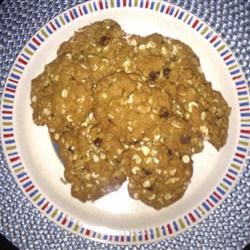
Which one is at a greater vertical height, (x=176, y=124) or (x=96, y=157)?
(x=176, y=124)

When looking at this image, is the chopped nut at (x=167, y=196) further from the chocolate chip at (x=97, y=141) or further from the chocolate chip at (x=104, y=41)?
the chocolate chip at (x=104, y=41)

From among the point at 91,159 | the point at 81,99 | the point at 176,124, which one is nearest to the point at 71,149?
the point at 91,159

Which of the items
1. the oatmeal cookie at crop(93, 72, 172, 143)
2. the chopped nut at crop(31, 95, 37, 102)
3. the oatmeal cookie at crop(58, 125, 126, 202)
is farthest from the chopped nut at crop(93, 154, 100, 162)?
the chopped nut at crop(31, 95, 37, 102)

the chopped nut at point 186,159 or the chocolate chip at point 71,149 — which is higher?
the chopped nut at point 186,159

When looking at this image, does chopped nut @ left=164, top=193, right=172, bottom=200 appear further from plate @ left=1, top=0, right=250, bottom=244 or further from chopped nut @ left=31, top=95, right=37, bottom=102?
chopped nut @ left=31, top=95, right=37, bottom=102

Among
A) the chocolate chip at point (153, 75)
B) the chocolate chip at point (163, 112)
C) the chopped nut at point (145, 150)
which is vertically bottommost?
the chopped nut at point (145, 150)

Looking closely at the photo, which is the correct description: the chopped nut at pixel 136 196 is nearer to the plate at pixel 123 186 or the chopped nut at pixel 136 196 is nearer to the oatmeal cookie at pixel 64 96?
the plate at pixel 123 186

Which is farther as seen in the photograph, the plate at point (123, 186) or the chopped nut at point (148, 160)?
the plate at point (123, 186)

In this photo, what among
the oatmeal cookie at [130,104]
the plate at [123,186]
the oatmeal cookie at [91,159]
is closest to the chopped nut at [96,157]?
the oatmeal cookie at [91,159]

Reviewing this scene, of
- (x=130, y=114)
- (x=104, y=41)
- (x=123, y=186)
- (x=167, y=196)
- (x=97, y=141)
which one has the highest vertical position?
(x=104, y=41)

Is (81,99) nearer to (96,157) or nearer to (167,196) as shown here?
(96,157)
